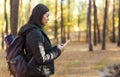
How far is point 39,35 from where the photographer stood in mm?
4625

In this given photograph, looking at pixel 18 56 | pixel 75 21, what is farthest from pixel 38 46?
pixel 75 21

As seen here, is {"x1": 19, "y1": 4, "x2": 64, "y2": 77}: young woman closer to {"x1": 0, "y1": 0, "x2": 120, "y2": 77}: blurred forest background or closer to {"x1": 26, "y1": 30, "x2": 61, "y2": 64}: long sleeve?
{"x1": 26, "y1": 30, "x2": 61, "y2": 64}: long sleeve

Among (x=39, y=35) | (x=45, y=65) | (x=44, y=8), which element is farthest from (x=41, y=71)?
(x=44, y=8)

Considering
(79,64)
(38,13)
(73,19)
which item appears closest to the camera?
(38,13)

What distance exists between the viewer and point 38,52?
4.62 meters

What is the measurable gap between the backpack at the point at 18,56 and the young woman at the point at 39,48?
0.20ft

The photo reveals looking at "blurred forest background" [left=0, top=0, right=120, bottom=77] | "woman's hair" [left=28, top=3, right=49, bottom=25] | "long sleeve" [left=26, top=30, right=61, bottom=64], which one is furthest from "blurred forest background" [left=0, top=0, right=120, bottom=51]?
"long sleeve" [left=26, top=30, right=61, bottom=64]

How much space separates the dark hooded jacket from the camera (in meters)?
4.61

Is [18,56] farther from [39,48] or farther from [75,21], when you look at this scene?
[75,21]

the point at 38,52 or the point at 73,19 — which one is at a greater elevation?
the point at 38,52

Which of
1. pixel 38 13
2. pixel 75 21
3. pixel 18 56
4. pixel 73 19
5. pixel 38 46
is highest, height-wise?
pixel 38 13

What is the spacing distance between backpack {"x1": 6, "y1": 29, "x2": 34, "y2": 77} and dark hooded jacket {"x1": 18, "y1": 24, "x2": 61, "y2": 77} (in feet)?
0.20

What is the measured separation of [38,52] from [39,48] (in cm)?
5

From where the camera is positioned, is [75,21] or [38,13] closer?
[38,13]
